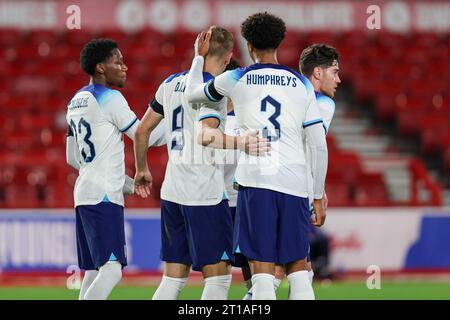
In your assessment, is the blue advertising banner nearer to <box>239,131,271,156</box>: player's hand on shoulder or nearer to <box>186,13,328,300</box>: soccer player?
<box>186,13,328,300</box>: soccer player

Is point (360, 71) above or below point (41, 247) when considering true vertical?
above

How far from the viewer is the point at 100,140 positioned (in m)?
6.85

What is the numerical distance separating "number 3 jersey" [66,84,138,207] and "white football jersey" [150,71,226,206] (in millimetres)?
465

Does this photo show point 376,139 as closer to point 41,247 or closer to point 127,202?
point 127,202

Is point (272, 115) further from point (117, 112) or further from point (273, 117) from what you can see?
point (117, 112)

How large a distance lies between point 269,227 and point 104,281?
134 centimetres

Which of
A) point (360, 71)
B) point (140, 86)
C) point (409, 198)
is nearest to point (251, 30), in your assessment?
point (409, 198)

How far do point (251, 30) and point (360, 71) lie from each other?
42.5 ft

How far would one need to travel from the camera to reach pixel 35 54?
18.8 meters

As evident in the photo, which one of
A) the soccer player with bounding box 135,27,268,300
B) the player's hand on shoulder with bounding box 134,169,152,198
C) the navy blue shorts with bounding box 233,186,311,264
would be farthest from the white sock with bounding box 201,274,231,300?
the player's hand on shoulder with bounding box 134,169,152,198

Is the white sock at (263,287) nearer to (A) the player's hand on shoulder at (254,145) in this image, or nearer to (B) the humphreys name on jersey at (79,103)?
(A) the player's hand on shoulder at (254,145)

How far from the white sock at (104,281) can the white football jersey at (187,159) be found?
0.62 m

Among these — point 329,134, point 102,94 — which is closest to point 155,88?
point 329,134

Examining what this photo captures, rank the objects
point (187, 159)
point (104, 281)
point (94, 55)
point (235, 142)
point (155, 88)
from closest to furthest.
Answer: point (235, 142), point (187, 159), point (104, 281), point (94, 55), point (155, 88)
